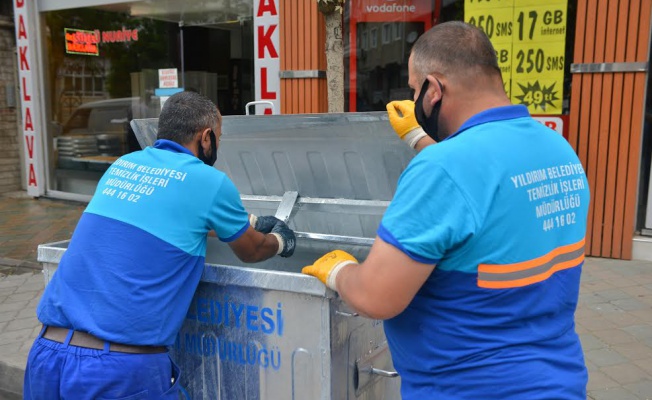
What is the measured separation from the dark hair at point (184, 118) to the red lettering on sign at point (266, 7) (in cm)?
522

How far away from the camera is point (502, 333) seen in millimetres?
1409

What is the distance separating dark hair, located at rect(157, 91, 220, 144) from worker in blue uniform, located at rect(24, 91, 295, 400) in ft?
0.37

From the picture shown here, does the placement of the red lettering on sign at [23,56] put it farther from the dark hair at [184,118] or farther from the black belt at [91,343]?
the black belt at [91,343]

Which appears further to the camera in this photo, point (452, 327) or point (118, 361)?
point (118, 361)

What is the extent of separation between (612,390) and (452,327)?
240 cm

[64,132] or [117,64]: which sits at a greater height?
[117,64]

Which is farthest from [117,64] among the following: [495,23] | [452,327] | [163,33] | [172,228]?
[452,327]

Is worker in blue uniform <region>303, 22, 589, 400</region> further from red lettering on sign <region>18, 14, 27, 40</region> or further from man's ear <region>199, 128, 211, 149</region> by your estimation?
red lettering on sign <region>18, 14, 27, 40</region>

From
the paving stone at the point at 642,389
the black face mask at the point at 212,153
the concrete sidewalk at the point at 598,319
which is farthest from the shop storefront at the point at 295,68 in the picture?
the paving stone at the point at 642,389

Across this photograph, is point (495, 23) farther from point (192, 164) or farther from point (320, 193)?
point (192, 164)

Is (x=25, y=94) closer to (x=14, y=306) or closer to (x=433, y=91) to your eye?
(x=14, y=306)

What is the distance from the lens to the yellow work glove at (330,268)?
1.68 meters

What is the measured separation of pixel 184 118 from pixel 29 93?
28.0ft

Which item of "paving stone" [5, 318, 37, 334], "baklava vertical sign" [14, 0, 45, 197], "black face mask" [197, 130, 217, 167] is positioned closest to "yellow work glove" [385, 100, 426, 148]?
"black face mask" [197, 130, 217, 167]
